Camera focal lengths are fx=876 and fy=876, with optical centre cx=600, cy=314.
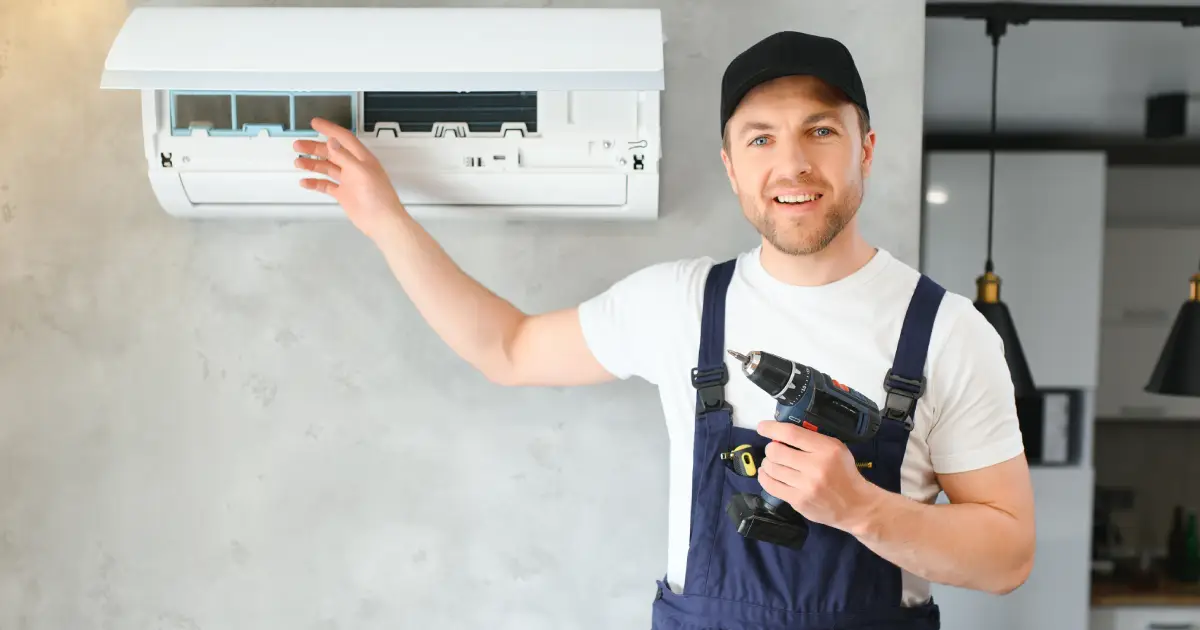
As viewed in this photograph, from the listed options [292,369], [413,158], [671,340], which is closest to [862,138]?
[671,340]

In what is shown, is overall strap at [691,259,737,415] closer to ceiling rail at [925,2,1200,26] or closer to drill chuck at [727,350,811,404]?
drill chuck at [727,350,811,404]

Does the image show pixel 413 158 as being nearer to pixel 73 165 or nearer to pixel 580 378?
pixel 580 378

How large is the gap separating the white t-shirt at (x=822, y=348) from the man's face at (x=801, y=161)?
0.39ft

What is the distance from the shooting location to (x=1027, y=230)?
12.2ft

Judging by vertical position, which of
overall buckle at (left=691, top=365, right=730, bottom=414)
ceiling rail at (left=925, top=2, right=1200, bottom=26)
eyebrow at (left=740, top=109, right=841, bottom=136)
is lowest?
overall buckle at (left=691, top=365, right=730, bottom=414)

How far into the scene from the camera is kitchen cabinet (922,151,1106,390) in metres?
3.69

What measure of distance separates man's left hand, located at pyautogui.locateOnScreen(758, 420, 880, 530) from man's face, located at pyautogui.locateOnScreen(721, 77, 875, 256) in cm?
28

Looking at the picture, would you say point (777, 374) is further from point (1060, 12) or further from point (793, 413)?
point (1060, 12)

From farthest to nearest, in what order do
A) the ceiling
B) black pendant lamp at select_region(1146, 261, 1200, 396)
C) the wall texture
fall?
A: the ceiling
black pendant lamp at select_region(1146, 261, 1200, 396)
the wall texture

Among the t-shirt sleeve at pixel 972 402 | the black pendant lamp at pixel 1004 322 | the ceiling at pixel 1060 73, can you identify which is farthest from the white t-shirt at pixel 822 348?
the ceiling at pixel 1060 73

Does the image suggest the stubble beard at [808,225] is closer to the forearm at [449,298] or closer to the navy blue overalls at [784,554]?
the navy blue overalls at [784,554]

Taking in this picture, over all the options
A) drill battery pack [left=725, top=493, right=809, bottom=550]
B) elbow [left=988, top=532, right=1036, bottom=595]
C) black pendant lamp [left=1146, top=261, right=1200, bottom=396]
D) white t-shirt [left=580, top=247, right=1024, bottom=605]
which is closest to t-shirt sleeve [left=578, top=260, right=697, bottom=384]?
white t-shirt [left=580, top=247, right=1024, bottom=605]

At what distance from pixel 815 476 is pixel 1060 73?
2974mm

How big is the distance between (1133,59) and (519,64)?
277 centimetres
